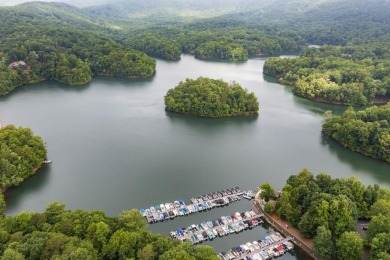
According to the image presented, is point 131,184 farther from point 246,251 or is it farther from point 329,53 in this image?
point 329,53

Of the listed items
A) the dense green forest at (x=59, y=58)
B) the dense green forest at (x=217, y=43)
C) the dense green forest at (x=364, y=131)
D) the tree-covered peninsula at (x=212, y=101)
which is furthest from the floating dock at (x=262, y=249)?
the dense green forest at (x=217, y=43)

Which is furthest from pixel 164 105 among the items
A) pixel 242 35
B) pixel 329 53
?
pixel 242 35

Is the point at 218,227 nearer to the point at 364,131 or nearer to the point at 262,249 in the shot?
the point at 262,249

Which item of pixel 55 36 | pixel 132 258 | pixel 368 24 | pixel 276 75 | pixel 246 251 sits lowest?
pixel 246 251

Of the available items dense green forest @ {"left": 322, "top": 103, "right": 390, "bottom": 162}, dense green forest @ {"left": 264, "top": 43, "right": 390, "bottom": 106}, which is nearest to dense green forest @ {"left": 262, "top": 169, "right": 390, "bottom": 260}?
dense green forest @ {"left": 322, "top": 103, "right": 390, "bottom": 162}

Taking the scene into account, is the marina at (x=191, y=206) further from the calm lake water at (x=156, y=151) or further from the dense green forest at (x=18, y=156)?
the dense green forest at (x=18, y=156)

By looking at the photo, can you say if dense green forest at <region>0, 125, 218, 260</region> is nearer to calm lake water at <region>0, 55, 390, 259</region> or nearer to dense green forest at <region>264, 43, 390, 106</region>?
calm lake water at <region>0, 55, 390, 259</region>
